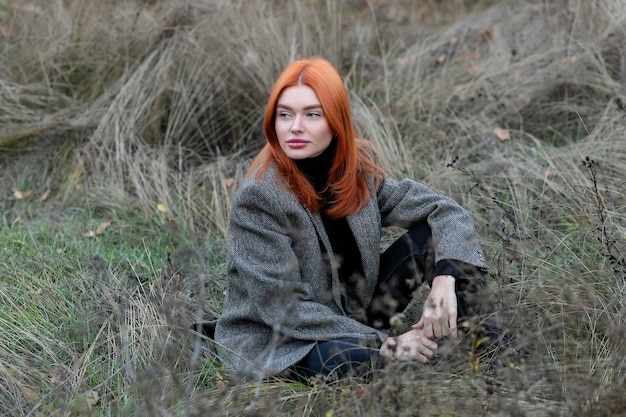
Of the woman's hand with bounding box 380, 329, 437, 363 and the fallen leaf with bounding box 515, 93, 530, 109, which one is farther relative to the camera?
the fallen leaf with bounding box 515, 93, 530, 109

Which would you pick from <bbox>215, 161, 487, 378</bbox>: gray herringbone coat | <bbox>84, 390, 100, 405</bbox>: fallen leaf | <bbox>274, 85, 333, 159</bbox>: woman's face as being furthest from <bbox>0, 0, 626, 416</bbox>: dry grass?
<bbox>274, 85, 333, 159</bbox>: woman's face

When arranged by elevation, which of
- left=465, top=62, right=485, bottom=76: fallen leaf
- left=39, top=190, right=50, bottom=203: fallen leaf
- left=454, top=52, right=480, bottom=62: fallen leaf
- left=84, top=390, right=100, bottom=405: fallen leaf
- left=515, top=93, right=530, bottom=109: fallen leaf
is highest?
left=454, top=52, right=480, bottom=62: fallen leaf

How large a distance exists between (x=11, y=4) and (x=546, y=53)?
326cm

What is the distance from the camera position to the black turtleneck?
264 cm

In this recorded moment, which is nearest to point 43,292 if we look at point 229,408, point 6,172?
point 229,408

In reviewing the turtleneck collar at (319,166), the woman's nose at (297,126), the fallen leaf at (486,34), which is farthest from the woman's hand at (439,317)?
the fallen leaf at (486,34)

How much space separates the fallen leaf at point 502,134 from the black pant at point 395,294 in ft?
4.75

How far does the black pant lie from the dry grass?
0.28 feet

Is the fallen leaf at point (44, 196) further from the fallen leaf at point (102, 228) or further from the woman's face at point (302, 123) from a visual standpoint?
the woman's face at point (302, 123)

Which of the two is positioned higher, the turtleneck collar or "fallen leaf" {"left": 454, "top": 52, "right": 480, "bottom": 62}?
"fallen leaf" {"left": 454, "top": 52, "right": 480, "bottom": 62}

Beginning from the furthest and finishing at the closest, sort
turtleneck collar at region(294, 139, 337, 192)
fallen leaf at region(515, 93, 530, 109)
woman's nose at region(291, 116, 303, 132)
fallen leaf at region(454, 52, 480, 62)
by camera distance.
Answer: fallen leaf at region(454, 52, 480, 62), fallen leaf at region(515, 93, 530, 109), turtleneck collar at region(294, 139, 337, 192), woman's nose at region(291, 116, 303, 132)

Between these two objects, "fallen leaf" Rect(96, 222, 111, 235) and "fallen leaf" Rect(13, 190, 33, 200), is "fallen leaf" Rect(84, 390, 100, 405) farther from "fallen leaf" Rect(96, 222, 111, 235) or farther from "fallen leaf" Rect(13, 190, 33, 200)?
"fallen leaf" Rect(13, 190, 33, 200)

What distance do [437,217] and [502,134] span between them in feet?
5.02

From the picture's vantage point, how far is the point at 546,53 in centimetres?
455
